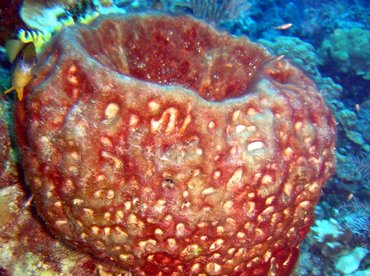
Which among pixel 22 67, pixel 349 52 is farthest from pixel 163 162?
pixel 349 52

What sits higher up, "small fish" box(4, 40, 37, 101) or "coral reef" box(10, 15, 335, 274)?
"small fish" box(4, 40, 37, 101)

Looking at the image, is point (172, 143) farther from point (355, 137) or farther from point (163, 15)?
point (355, 137)

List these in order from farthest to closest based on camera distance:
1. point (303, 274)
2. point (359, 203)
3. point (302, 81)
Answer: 1. point (359, 203)
2. point (303, 274)
3. point (302, 81)

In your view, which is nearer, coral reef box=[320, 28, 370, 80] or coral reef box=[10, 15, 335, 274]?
coral reef box=[10, 15, 335, 274]

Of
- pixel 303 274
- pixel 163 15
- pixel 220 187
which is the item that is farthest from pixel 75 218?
pixel 303 274

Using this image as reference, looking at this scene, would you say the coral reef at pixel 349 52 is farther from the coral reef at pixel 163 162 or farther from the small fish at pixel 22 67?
the small fish at pixel 22 67

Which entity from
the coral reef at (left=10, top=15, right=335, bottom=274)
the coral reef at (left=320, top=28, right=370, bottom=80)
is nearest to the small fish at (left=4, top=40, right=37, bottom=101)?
the coral reef at (left=10, top=15, right=335, bottom=274)

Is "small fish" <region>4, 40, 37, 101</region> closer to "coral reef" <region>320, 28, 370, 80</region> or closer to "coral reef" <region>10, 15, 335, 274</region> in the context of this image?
"coral reef" <region>10, 15, 335, 274</region>

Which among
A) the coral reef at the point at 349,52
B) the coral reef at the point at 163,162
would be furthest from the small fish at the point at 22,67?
the coral reef at the point at 349,52

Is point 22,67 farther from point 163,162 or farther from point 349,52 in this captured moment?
point 349,52
